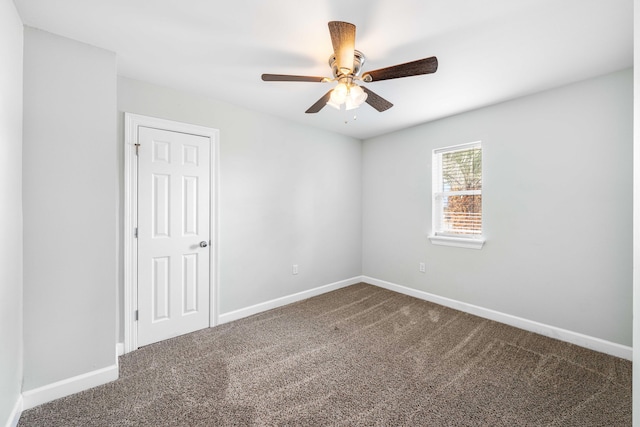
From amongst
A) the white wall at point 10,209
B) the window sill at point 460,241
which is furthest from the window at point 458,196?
the white wall at point 10,209

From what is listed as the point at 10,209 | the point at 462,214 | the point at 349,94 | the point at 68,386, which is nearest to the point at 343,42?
the point at 349,94

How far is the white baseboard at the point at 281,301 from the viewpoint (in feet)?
9.82

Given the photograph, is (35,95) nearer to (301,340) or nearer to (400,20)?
(400,20)

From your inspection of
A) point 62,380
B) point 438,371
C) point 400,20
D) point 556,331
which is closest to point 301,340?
point 438,371

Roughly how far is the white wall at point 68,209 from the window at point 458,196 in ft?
11.2

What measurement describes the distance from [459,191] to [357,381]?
2.48 meters

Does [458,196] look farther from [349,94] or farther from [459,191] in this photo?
[349,94]

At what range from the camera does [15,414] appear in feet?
5.20

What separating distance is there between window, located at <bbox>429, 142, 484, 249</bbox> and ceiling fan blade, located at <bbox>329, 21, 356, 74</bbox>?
2.22 meters

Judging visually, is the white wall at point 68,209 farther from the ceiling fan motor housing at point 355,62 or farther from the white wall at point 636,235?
the white wall at point 636,235

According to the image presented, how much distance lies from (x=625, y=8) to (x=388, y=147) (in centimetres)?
262

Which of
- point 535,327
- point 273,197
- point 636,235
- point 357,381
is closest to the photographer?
A: point 636,235

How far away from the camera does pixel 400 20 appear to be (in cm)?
163

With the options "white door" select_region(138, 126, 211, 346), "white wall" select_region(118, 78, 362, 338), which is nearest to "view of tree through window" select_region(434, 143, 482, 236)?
"white wall" select_region(118, 78, 362, 338)
